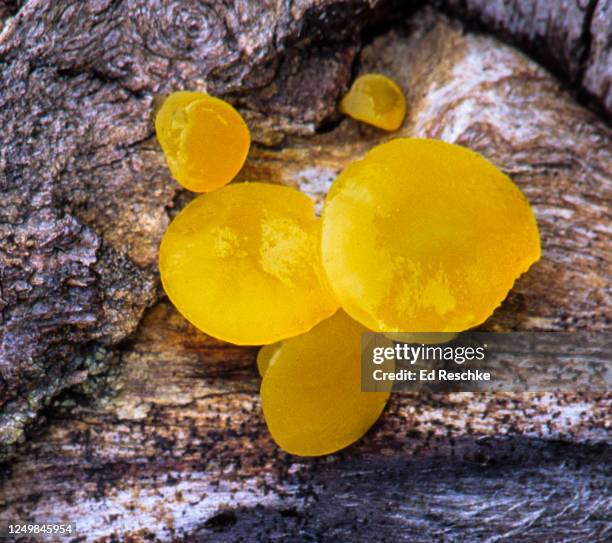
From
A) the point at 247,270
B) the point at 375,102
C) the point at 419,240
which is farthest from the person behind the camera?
the point at 375,102

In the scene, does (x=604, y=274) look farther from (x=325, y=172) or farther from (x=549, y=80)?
(x=325, y=172)

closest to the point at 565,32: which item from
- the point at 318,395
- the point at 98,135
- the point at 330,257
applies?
the point at 330,257

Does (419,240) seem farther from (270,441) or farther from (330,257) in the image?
(270,441)

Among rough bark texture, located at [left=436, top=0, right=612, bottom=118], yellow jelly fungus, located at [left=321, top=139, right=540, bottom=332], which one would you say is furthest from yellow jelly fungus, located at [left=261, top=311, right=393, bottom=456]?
rough bark texture, located at [left=436, top=0, right=612, bottom=118]

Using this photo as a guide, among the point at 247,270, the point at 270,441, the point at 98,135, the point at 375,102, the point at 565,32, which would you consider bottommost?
the point at 270,441

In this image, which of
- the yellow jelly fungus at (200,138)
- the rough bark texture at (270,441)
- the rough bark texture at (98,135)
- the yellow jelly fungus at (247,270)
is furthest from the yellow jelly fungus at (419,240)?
the rough bark texture at (98,135)

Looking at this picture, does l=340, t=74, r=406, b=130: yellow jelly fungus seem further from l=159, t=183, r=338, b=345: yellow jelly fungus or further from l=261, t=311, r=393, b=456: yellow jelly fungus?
l=261, t=311, r=393, b=456: yellow jelly fungus

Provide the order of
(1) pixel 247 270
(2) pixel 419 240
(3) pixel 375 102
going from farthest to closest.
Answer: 1. (3) pixel 375 102
2. (1) pixel 247 270
3. (2) pixel 419 240
